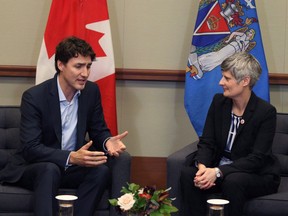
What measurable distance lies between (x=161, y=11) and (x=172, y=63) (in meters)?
0.39

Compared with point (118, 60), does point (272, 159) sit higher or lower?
lower

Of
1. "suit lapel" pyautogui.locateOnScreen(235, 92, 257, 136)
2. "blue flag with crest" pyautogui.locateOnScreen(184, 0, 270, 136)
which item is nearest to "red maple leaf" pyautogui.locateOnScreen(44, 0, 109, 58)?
"blue flag with crest" pyautogui.locateOnScreen(184, 0, 270, 136)

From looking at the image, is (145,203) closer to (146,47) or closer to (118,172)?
(118,172)

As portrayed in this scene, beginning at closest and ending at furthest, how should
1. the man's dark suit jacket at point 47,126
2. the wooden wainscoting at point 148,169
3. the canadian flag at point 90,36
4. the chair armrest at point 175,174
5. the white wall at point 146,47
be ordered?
the man's dark suit jacket at point 47,126
the chair armrest at point 175,174
the canadian flag at point 90,36
the white wall at point 146,47
the wooden wainscoting at point 148,169

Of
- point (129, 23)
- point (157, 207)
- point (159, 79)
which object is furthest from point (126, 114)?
point (157, 207)

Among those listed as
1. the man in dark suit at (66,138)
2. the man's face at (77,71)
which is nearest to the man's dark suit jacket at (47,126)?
the man in dark suit at (66,138)

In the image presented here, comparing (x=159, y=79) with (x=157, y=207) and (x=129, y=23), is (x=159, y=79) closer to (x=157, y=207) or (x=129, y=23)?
(x=129, y=23)

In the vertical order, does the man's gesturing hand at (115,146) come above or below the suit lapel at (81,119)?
below

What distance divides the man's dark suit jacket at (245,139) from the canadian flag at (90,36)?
0.82m

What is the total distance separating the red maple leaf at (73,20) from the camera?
471cm

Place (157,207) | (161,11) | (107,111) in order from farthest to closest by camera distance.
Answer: (161,11) < (107,111) < (157,207)

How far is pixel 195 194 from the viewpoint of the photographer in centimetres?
405

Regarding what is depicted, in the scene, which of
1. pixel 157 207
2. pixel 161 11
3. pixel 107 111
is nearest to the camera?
pixel 157 207

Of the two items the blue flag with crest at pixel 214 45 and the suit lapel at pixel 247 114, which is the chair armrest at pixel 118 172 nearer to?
the suit lapel at pixel 247 114
